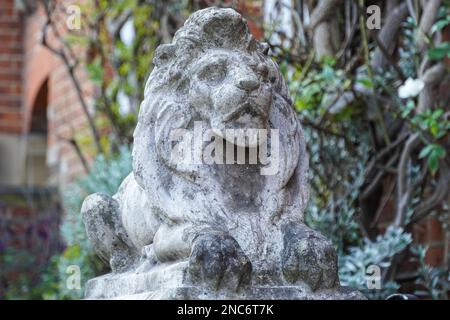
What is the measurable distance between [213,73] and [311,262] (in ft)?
2.15

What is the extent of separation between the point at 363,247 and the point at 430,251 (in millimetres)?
901

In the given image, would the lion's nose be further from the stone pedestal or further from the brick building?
the brick building

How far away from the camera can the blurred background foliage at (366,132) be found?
5141mm

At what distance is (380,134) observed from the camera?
5.70m

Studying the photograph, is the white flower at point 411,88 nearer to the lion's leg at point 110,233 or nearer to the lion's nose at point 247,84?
the lion's leg at point 110,233

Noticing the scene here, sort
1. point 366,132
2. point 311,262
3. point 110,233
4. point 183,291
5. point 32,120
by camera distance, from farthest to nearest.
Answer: point 32,120 → point 366,132 → point 110,233 → point 311,262 → point 183,291

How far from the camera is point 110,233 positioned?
3641 mm

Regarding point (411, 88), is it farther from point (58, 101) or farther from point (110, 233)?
point (58, 101)

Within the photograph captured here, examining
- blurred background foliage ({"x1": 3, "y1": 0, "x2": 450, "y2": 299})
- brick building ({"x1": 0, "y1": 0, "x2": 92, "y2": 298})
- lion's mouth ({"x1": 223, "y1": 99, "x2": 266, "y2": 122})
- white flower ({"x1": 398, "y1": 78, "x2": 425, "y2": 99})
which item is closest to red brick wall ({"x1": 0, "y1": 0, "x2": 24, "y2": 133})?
brick building ({"x1": 0, "y1": 0, "x2": 92, "y2": 298})

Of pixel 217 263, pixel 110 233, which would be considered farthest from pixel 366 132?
pixel 217 263

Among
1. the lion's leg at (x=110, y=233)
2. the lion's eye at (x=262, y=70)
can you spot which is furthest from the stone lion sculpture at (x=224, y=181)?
the lion's leg at (x=110, y=233)

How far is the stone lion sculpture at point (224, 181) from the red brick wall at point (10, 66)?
24.2 feet
